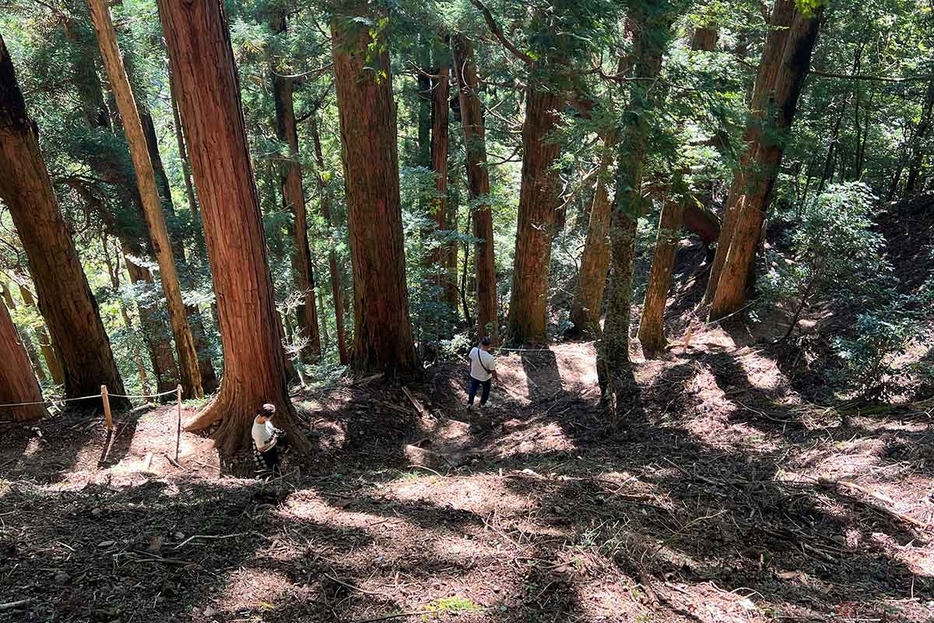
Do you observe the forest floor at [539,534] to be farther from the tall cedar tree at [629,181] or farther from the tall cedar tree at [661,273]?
the tall cedar tree at [661,273]

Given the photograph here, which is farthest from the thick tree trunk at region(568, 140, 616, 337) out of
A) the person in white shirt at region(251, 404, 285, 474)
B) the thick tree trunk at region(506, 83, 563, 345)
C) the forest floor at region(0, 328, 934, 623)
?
the person in white shirt at region(251, 404, 285, 474)

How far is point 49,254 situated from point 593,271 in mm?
9976

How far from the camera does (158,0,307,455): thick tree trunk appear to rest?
5.52 m

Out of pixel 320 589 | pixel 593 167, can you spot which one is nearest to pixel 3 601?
pixel 320 589

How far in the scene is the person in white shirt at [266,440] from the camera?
6.14 meters

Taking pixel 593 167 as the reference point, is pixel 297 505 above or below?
below

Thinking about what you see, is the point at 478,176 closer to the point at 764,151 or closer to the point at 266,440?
the point at 764,151

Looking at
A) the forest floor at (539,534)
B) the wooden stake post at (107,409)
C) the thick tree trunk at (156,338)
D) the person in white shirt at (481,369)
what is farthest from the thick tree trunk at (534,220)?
the thick tree trunk at (156,338)

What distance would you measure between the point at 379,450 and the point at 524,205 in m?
5.77

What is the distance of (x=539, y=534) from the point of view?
352cm

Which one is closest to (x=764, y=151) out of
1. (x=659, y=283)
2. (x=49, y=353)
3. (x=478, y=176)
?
(x=659, y=283)

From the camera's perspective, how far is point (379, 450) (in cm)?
765

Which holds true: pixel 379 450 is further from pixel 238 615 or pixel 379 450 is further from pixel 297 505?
pixel 238 615

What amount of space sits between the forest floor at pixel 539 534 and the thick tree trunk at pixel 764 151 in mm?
4733
